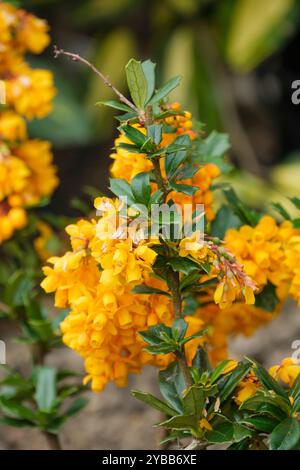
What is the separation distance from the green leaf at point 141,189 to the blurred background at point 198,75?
1190mm

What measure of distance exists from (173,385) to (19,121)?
0.66 meters

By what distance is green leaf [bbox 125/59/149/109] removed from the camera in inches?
40.4

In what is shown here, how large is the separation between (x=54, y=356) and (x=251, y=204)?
0.88 metres

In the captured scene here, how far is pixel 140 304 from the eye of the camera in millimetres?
1108

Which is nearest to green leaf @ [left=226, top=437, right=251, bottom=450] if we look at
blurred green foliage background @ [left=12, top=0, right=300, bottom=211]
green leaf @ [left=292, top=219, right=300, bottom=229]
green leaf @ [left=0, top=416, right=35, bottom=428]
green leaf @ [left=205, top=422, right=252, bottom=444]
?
green leaf @ [left=205, top=422, right=252, bottom=444]

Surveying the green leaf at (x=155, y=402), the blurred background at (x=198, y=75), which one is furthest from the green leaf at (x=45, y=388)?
the blurred background at (x=198, y=75)

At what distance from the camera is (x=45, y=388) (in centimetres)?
142

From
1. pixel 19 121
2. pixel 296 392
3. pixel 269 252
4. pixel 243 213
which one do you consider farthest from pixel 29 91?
pixel 296 392

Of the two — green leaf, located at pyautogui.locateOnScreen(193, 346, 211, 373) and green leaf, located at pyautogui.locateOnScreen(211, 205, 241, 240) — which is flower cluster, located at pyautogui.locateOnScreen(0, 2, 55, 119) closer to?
green leaf, located at pyautogui.locateOnScreen(211, 205, 241, 240)

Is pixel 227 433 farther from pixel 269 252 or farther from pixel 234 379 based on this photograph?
pixel 269 252

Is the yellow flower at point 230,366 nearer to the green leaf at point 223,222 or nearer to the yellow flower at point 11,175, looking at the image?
the green leaf at point 223,222

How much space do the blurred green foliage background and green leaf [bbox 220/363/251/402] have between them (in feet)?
4.93

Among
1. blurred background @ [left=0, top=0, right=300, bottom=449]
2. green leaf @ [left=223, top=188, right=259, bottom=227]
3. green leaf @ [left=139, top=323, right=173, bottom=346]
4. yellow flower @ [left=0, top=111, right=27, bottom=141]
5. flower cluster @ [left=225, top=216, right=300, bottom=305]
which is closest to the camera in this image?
green leaf @ [left=139, top=323, right=173, bottom=346]

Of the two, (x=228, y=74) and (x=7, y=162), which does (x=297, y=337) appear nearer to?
(x=7, y=162)
